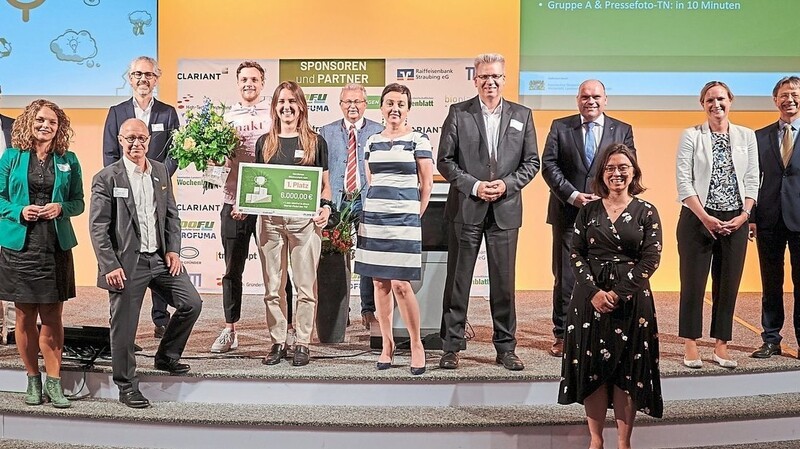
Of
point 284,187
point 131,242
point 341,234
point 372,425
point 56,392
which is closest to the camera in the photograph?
point 372,425

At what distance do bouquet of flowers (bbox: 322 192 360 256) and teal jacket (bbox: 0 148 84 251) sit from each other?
162 centimetres

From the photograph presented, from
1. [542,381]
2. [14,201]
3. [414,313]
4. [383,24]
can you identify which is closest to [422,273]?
[414,313]

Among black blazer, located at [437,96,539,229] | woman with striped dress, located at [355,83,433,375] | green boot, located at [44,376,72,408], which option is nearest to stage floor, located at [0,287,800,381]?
green boot, located at [44,376,72,408]

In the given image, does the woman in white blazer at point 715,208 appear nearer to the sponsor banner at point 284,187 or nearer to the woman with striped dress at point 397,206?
the woman with striped dress at point 397,206

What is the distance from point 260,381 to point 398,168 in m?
1.42

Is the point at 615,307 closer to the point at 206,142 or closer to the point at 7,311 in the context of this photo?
the point at 206,142

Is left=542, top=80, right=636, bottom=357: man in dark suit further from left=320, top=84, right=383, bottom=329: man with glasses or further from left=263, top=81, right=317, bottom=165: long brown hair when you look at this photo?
left=263, top=81, right=317, bottom=165: long brown hair

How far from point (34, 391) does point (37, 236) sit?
858mm

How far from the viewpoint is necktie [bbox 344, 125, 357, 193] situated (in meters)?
6.18

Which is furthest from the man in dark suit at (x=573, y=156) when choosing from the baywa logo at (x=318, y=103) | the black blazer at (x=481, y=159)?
the baywa logo at (x=318, y=103)

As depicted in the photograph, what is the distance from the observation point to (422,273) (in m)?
5.69

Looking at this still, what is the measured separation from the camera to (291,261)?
526cm

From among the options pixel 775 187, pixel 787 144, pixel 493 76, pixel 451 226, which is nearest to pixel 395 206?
pixel 451 226

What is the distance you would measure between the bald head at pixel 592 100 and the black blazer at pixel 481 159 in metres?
0.39
